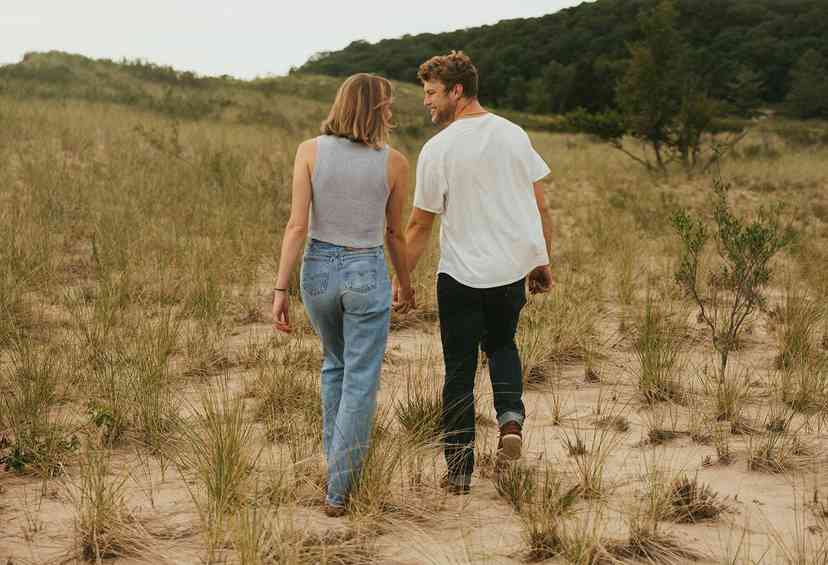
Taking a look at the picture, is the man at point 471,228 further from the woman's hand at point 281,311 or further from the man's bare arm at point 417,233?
the woman's hand at point 281,311

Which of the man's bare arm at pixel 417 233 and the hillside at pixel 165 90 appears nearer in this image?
the man's bare arm at pixel 417 233

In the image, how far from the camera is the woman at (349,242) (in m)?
3.22

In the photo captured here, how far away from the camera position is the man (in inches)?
136

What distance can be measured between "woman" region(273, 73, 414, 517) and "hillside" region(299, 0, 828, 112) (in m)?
34.8

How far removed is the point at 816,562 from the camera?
2742 millimetres

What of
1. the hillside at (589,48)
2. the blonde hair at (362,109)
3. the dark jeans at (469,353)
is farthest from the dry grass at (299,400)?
the hillside at (589,48)

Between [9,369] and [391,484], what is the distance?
2656 millimetres

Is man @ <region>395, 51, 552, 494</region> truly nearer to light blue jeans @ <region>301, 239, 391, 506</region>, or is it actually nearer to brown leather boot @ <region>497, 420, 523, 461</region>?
brown leather boot @ <region>497, 420, 523, 461</region>

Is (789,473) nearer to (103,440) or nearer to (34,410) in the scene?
(103,440)

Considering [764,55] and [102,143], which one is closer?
[102,143]

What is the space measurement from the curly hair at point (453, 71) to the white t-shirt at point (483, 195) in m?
0.15

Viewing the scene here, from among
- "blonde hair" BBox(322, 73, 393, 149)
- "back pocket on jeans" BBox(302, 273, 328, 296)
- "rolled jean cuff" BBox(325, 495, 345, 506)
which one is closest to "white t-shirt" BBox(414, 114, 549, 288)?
"blonde hair" BBox(322, 73, 393, 149)

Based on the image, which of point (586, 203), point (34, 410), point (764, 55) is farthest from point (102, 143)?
point (764, 55)

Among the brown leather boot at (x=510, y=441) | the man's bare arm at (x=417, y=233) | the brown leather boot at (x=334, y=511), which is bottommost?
the brown leather boot at (x=334, y=511)
